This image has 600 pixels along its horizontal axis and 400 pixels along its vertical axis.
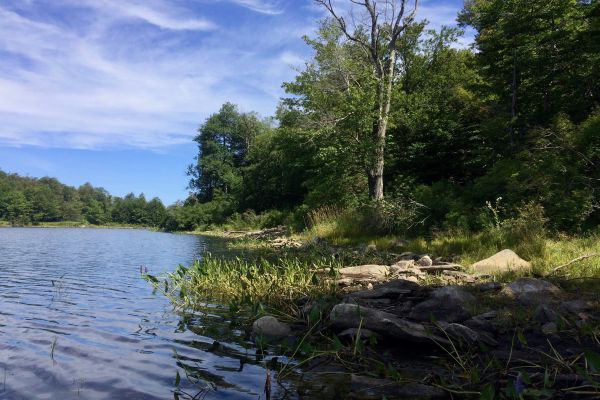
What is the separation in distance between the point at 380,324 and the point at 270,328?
172 cm

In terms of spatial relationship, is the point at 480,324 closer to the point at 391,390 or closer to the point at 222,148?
the point at 391,390

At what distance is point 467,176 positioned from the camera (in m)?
21.5

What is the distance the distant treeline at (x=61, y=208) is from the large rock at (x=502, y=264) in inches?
3821

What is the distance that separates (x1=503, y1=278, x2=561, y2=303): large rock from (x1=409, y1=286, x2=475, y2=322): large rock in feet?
2.23

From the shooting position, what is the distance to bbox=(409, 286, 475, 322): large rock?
20.1ft

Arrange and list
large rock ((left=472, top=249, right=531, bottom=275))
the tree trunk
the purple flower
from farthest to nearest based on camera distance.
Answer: the tree trunk < large rock ((left=472, top=249, right=531, bottom=275)) < the purple flower

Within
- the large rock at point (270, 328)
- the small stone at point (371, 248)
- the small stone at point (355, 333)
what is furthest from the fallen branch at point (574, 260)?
the small stone at point (371, 248)

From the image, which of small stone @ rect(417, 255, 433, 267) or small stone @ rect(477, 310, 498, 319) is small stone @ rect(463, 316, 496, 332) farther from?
small stone @ rect(417, 255, 433, 267)

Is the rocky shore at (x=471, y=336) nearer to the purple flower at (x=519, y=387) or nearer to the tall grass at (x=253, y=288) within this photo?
the purple flower at (x=519, y=387)

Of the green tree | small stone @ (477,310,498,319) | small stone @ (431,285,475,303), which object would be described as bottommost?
small stone @ (477,310,498,319)

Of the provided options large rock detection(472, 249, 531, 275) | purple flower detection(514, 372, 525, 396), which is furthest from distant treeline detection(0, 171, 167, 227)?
purple flower detection(514, 372, 525, 396)

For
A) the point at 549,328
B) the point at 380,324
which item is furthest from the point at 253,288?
the point at 549,328

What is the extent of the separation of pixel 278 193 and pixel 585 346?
4875 cm

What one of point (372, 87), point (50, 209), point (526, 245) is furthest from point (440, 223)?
point (50, 209)
